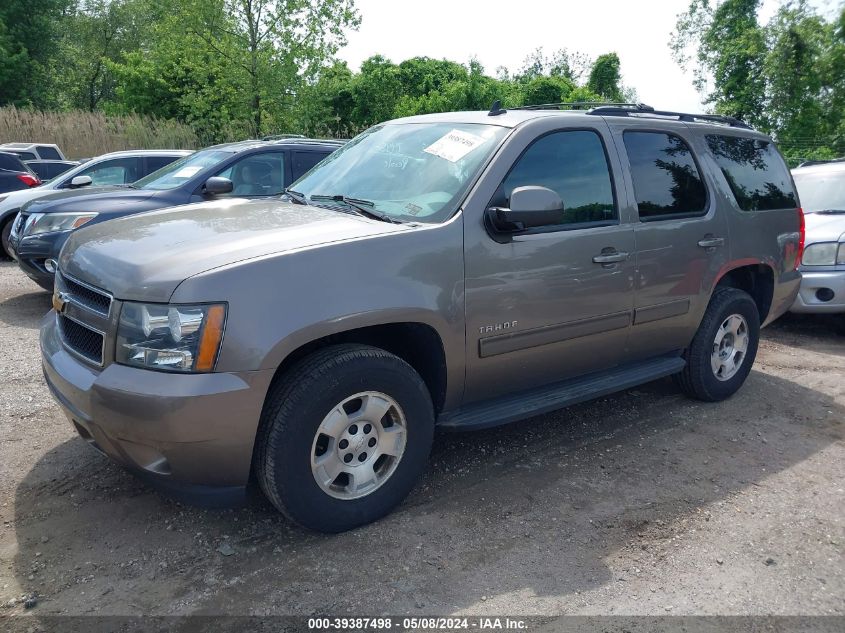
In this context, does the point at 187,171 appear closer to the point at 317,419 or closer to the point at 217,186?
the point at 217,186

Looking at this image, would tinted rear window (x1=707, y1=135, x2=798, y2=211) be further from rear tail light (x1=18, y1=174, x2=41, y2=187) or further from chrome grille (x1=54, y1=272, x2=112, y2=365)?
rear tail light (x1=18, y1=174, x2=41, y2=187)

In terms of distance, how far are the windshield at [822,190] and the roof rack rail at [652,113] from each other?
11.3 ft

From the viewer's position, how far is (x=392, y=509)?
10.9ft

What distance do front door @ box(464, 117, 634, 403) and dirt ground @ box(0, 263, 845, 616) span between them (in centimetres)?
60

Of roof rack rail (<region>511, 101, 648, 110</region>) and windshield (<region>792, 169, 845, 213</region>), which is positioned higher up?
roof rack rail (<region>511, 101, 648, 110</region>)

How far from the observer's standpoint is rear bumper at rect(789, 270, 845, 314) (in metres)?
6.93

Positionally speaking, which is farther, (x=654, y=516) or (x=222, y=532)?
(x=654, y=516)

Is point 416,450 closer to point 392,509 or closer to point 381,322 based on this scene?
point 392,509

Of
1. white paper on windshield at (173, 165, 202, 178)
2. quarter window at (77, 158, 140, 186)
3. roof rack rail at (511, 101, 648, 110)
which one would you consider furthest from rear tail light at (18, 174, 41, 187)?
roof rack rail at (511, 101, 648, 110)

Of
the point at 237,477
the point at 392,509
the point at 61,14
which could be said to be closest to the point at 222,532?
the point at 237,477

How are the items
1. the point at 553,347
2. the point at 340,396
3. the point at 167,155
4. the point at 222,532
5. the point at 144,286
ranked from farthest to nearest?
the point at 167,155 < the point at 553,347 < the point at 222,532 < the point at 340,396 < the point at 144,286

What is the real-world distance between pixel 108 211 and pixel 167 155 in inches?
113

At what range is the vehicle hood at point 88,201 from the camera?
6926 millimetres

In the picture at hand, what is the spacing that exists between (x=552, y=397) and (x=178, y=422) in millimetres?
2103
